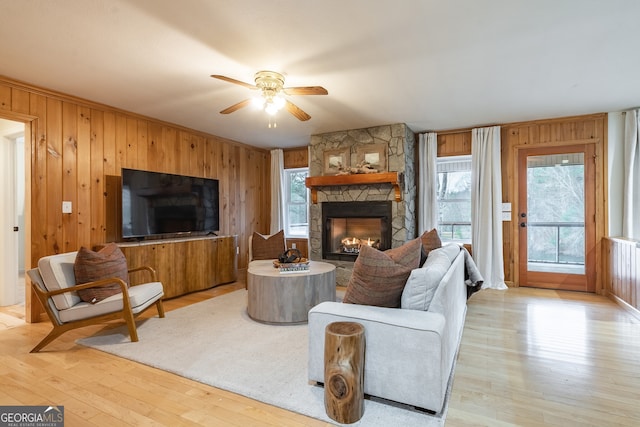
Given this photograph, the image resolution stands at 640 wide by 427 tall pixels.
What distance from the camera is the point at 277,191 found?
20.4ft

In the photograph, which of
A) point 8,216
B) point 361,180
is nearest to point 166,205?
point 8,216

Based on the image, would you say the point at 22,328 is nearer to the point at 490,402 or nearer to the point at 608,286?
the point at 490,402

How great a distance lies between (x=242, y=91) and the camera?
3.40m

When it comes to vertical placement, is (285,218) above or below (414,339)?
above

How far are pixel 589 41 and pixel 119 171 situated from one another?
193 inches

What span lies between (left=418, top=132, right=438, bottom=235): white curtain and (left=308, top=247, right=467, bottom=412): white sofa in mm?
3189

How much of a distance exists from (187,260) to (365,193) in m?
2.80

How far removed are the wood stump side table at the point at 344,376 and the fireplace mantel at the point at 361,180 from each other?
3139mm

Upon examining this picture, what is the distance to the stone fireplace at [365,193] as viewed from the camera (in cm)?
468

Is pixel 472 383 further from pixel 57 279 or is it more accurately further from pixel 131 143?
pixel 131 143

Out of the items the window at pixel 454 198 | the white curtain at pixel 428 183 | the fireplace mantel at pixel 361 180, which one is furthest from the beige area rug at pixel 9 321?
the window at pixel 454 198

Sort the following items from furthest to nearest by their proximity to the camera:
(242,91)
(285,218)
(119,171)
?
(285,218) < (119,171) < (242,91)

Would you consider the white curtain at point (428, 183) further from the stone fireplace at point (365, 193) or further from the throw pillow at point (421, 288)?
the throw pillow at point (421, 288)

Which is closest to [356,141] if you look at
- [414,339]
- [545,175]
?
[545,175]
